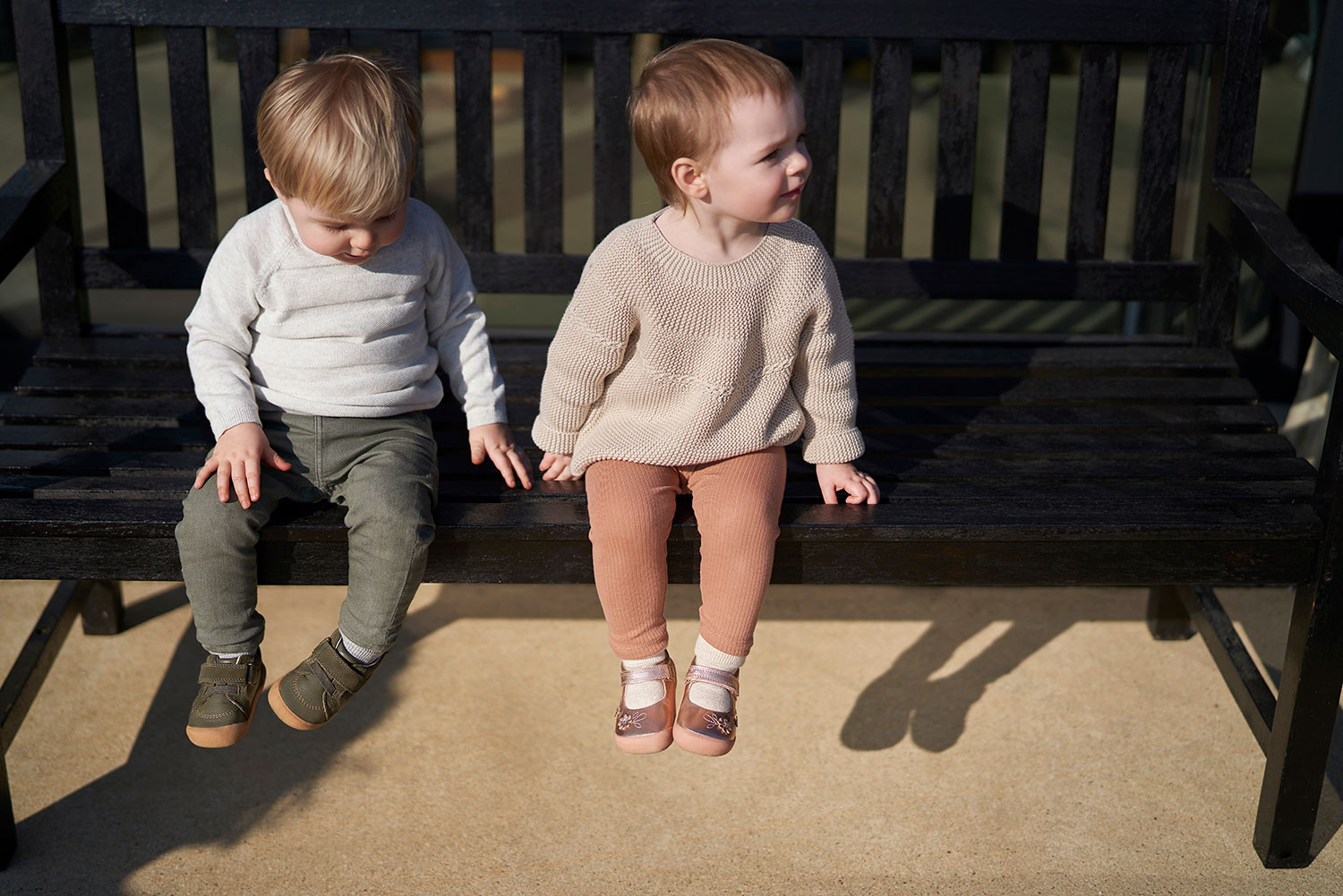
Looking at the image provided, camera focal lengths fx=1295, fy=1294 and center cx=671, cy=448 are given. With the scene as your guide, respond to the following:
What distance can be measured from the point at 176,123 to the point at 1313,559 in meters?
2.52

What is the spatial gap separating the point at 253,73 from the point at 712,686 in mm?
1763

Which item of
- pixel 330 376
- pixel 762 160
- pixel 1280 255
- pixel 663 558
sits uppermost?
pixel 762 160

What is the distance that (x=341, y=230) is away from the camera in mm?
2182

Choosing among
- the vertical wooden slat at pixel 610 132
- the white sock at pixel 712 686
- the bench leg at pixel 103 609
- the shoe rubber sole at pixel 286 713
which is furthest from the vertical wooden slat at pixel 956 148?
the bench leg at pixel 103 609

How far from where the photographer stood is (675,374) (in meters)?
2.27

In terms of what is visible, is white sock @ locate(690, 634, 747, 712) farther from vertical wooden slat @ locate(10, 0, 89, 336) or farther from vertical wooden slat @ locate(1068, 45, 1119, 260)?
vertical wooden slat @ locate(10, 0, 89, 336)

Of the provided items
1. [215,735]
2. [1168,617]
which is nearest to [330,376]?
[215,735]

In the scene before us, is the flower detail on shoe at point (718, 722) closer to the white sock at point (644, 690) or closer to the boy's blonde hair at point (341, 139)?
the white sock at point (644, 690)

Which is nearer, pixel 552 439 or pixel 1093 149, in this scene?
pixel 552 439

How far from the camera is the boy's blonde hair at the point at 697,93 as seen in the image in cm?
209

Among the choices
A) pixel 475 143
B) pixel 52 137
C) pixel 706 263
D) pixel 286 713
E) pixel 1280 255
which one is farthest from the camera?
pixel 475 143

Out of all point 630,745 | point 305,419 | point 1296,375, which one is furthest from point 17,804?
point 1296,375

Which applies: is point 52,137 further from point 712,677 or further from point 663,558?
point 712,677

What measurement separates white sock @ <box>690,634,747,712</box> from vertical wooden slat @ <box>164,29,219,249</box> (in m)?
1.63
